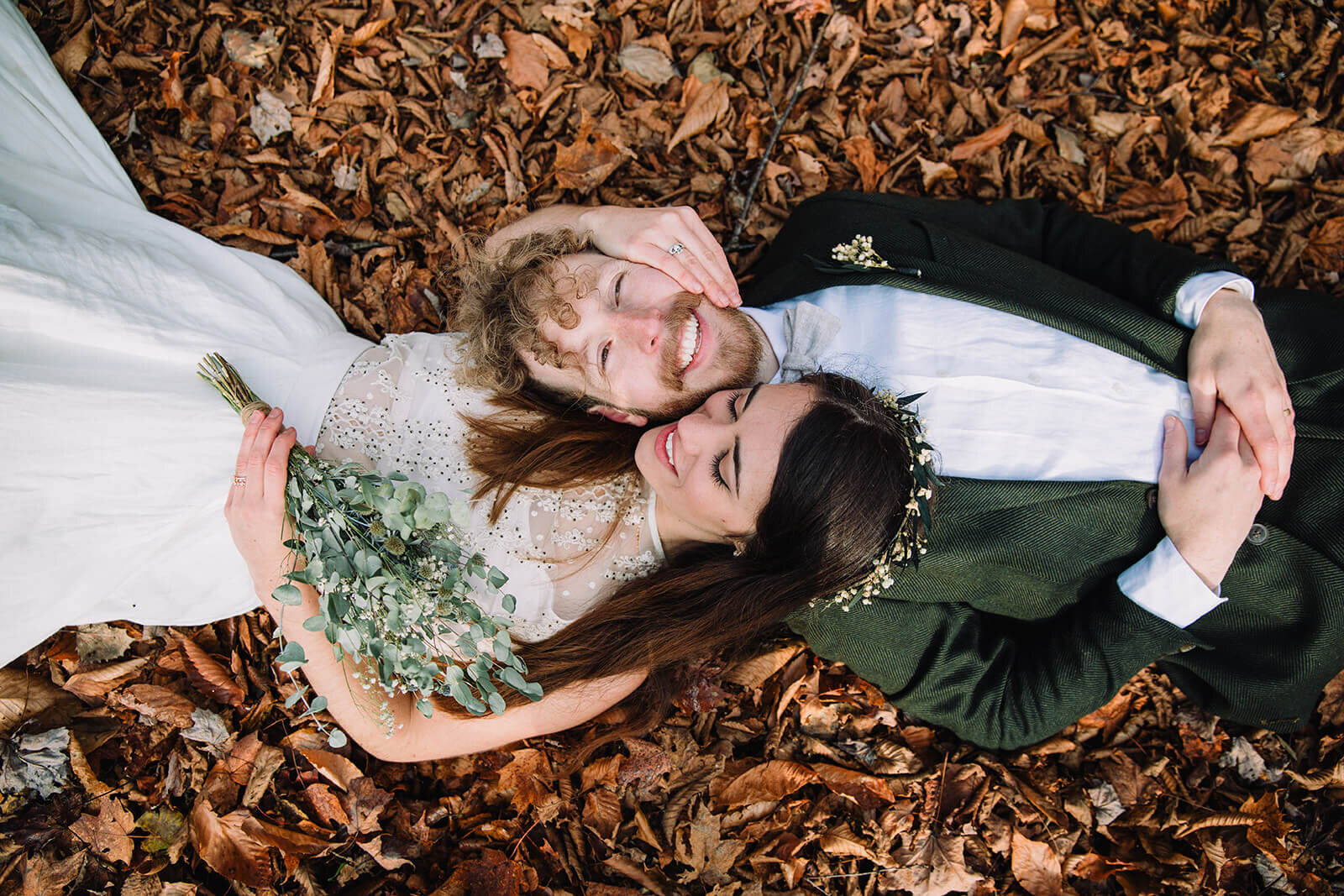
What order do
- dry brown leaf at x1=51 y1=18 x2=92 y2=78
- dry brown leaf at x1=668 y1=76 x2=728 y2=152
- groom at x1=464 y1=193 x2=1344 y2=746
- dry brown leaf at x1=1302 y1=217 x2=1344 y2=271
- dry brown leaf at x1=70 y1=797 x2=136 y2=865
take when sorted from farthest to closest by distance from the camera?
1. dry brown leaf at x1=668 y1=76 x2=728 y2=152
2. dry brown leaf at x1=1302 y1=217 x2=1344 y2=271
3. dry brown leaf at x1=51 y1=18 x2=92 y2=78
4. dry brown leaf at x1=70 y1=797 x2=136 y2=865
5. groom at x1=464 y1=193 x2=1344 y2=746

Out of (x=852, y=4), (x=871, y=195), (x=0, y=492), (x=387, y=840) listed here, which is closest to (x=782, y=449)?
(x=871, y=195)

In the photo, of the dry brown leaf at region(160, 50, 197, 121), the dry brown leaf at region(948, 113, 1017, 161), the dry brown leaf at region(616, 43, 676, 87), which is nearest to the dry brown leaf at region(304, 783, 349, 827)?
the dry brown leaf at region(160, 50, 197, 121)

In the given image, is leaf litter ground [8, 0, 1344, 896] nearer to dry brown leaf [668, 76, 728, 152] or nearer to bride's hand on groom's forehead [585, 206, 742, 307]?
dry brown leaf [668, 76, 728, 152]

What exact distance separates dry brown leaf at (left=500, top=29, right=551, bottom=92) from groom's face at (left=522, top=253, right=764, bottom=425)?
154 cm

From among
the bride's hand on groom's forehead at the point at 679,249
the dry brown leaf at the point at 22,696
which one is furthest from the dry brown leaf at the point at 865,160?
the dry brown leaf at the point at 22,696

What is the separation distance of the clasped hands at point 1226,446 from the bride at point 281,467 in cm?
114

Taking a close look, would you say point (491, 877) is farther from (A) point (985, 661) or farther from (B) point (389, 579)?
(A) point (985, 661)

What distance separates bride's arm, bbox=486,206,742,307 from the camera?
3.24m

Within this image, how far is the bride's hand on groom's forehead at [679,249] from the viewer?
3.23 m

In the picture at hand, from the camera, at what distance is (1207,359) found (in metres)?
3.12

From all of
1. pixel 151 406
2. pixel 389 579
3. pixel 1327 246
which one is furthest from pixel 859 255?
pixel 151 406

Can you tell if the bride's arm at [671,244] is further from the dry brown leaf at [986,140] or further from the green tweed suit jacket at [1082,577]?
the dry brown leaf at [986,140]

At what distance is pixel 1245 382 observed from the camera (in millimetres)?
3021

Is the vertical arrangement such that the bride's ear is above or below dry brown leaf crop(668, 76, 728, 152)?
below
